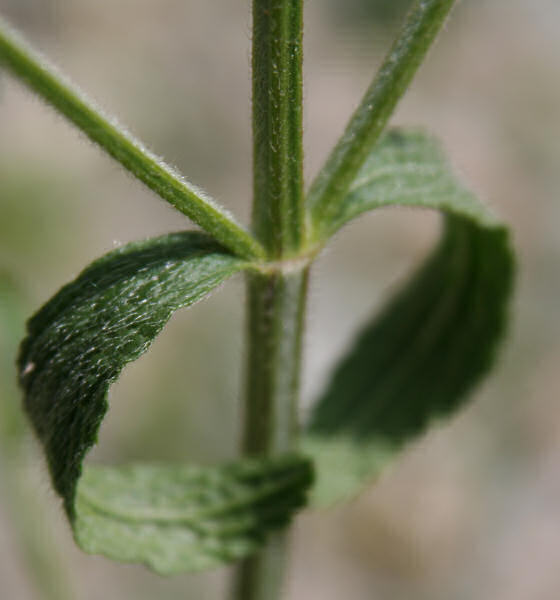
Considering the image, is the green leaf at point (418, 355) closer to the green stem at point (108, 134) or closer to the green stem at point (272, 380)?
the green stem at point (272, 380)

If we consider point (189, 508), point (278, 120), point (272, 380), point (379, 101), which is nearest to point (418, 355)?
point (272, 380)

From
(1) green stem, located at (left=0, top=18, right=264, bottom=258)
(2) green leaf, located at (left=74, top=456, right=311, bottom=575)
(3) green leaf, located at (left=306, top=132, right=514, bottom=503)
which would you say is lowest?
(2) green leaf, located at (left=74, top=456, right=311, bottom=575)

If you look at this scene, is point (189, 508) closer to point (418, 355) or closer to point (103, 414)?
point (103, 414)

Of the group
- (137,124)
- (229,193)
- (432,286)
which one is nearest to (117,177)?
(137,124)

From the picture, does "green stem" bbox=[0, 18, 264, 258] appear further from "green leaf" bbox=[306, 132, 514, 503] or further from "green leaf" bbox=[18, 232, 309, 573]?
"green leaf" bbox=[306, 132, 514, 503]

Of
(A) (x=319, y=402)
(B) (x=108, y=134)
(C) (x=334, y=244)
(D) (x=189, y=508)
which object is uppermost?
(B) (x=108, y=134)

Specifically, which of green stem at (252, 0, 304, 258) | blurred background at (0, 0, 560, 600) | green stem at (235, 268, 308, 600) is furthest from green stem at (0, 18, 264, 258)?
blurred background at (0, 0, 560, 600)
